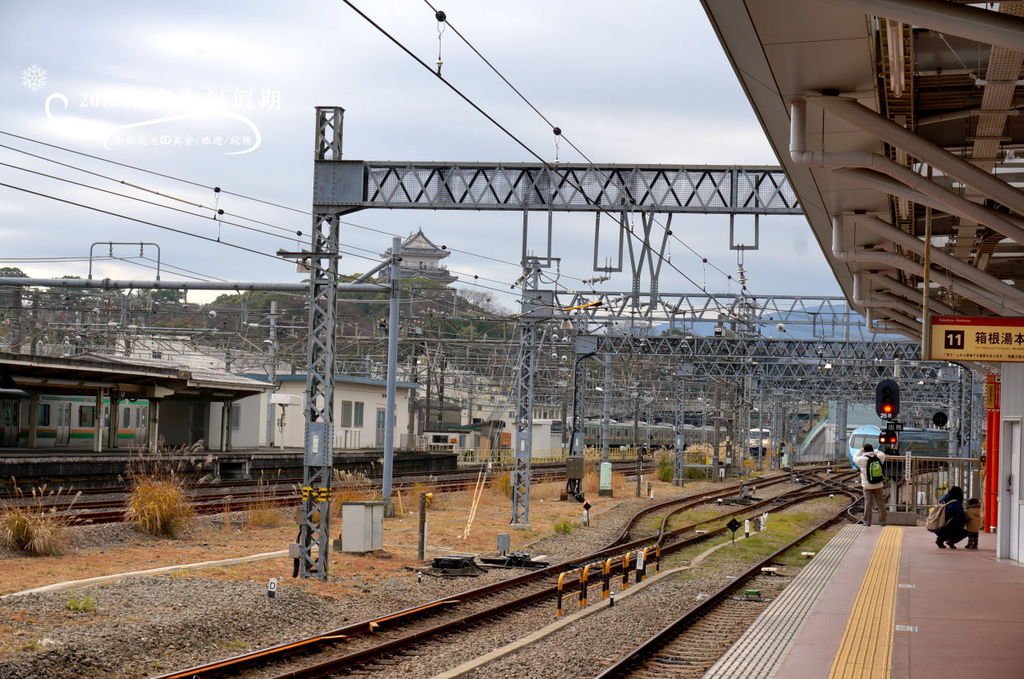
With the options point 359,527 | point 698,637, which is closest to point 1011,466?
point 698,637

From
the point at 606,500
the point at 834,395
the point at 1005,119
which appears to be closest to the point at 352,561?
the point at 1005,119

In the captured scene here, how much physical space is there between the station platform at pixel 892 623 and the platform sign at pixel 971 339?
2.66 meters

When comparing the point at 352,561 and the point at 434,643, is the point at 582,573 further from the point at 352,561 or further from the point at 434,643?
the point at 352,561

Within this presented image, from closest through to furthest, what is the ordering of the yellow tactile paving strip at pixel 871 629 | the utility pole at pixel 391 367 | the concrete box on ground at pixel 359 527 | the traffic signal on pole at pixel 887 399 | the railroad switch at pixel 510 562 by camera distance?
the yellow tactile paving strip at pixel 871 629 < the concrete box on ground at pixel 359 527 < the railroad switch at pixel 510 562 < the traffic signal on pole at pixel 887 399 < the utility pole at pixel 391 367

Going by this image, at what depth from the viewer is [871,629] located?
11.8m

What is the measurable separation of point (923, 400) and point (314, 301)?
70.8 m

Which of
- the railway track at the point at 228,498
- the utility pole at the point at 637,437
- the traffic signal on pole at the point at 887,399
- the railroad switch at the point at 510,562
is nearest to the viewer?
the railroad switch at the point at 510,562

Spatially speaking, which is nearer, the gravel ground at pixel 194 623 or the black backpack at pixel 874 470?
the gravel ground at pixel 194 623

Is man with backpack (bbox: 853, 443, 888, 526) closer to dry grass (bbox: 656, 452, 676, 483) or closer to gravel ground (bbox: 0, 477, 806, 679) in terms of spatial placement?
gravel ground (bbox: 0, 477, 806, 679)

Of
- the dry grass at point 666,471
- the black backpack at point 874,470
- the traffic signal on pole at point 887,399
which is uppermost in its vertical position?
the traffic signal on pole at point 887,399

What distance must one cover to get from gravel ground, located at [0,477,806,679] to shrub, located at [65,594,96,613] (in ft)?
0.17

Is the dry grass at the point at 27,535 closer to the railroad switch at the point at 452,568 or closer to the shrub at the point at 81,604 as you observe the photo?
the shrub at the point at 81,604

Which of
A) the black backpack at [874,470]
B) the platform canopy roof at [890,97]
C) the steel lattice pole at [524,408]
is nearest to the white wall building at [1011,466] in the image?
the platform canopy roof at [890,97]

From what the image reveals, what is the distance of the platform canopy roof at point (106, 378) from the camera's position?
32.4 metres
